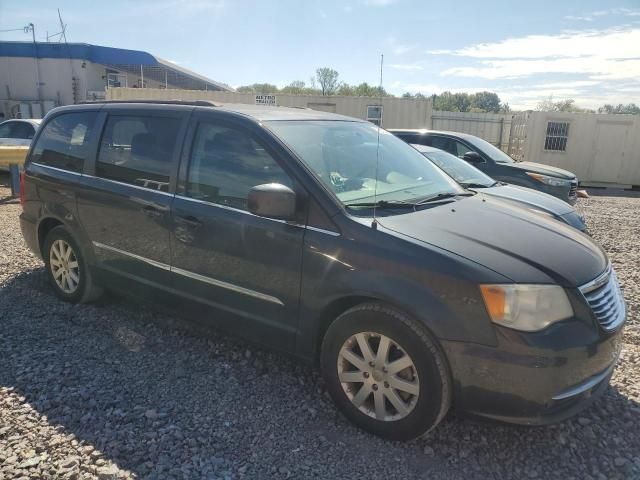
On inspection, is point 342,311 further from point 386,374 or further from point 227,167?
point 227,167

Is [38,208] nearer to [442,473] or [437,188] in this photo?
[437,188]

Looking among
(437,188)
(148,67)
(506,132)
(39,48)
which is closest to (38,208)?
(437,188)

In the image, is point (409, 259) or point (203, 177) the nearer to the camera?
point (409, 259)

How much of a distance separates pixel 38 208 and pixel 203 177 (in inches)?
87.6

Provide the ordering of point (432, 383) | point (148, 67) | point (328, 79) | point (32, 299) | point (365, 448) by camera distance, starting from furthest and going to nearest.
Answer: point (328, 79)
point (148, 67)
point (32, 299)
point (365, 448)
point (432, 383)

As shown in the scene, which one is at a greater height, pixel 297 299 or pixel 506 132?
pixel 506 132

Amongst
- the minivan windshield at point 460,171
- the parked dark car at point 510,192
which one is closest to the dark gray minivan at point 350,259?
the parked dark car at point 510,192

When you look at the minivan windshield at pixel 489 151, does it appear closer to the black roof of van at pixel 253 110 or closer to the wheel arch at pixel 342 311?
the black roof of van at pixel 253 110

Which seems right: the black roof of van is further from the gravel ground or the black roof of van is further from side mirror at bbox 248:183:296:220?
the gravel ground

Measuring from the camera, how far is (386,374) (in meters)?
2.71

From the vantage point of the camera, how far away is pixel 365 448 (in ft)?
8.93

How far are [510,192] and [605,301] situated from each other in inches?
151

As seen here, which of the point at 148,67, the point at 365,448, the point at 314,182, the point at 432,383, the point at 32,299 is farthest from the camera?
the point at 148,67

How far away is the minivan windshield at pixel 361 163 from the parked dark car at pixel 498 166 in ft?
17.8
